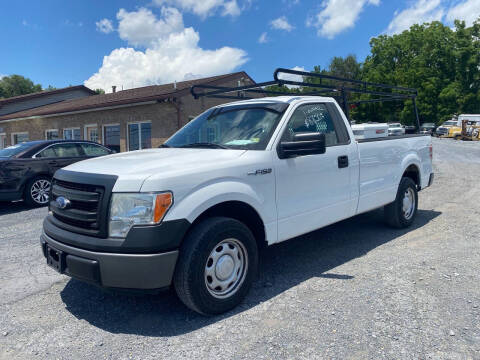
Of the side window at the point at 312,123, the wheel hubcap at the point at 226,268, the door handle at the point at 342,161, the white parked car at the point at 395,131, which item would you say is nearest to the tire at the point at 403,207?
the white parked car at the point at 395,131

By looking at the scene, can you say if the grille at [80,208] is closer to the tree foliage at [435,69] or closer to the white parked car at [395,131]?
the white parked car at [395,131]

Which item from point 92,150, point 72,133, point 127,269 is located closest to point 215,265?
point 127,269

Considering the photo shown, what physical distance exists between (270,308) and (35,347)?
191cm

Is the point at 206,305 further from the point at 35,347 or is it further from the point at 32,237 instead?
the point at 32,237

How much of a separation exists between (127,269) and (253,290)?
145 cm

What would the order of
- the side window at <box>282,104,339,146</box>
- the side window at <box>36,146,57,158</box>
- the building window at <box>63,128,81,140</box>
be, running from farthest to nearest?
the building window at <box>63,128,81,140</box> → the side window at <box>36,146,57,158</box> → the side window at <box>282,104,339,146</box>

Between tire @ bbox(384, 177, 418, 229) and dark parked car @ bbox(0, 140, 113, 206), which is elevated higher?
dark parked car @ bbox(0, 140, 113, 206)

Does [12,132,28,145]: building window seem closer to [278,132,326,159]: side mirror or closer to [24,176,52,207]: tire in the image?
[24,176,52,207]: tire

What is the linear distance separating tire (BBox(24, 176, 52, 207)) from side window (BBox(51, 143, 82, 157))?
2.53 ft

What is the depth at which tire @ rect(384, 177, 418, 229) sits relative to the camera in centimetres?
569

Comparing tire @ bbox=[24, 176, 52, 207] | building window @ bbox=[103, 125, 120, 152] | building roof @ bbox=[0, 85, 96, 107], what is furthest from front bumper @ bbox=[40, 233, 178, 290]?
building roof @ bbox=[0, 85, 96, 107]

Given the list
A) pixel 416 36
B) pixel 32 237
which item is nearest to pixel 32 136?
pixel 32 237

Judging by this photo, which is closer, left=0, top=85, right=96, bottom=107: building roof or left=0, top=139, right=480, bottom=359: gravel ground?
left=0, top=139, right=480, bottom=359: gravel ground

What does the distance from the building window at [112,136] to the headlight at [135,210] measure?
54.4ft
